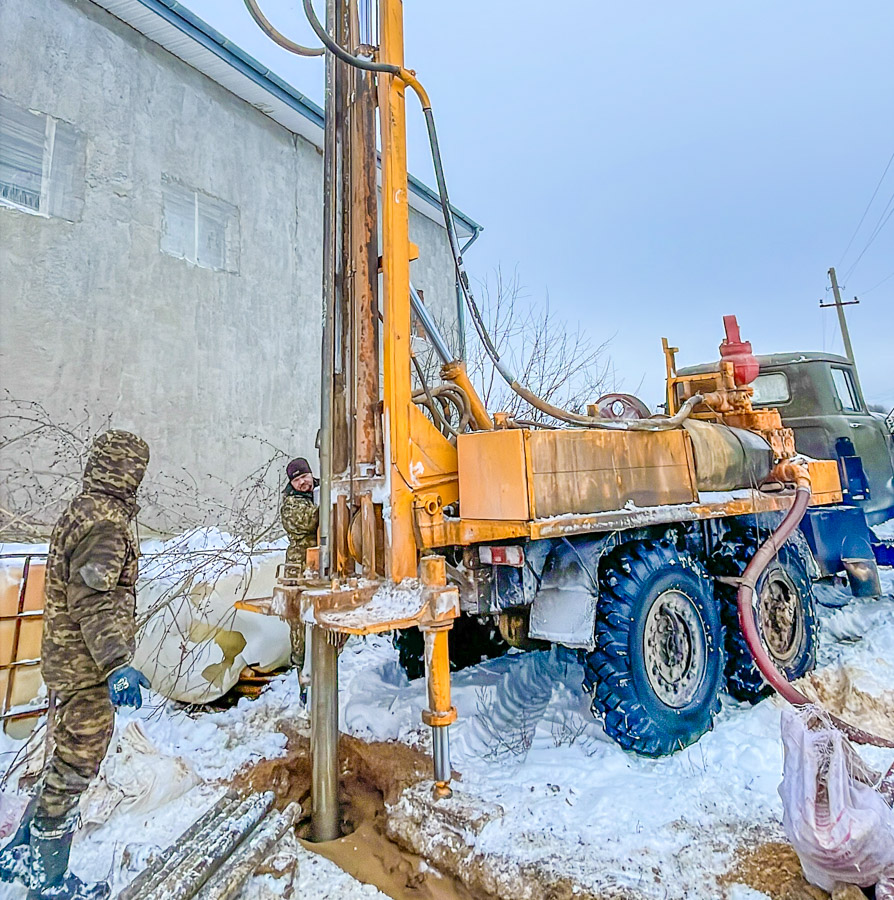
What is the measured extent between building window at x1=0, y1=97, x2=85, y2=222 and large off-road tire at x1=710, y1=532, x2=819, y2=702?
7313 mm

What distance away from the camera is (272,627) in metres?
4.48

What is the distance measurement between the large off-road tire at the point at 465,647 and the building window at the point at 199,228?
233 inches

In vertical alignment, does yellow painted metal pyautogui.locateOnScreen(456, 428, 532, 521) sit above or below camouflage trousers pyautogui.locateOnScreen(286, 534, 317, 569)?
above

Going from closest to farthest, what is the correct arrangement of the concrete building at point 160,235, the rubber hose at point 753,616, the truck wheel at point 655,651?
the truck wheel at point 655,651, the rubber hose at point 753,616, the concrete building at point 160,235

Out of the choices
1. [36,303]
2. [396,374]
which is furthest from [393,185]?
[36,303]

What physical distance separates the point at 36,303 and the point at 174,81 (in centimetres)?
355

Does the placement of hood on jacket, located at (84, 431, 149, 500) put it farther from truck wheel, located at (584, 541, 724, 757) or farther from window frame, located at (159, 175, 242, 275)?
window frame, located at (159, 175, 242, 275)

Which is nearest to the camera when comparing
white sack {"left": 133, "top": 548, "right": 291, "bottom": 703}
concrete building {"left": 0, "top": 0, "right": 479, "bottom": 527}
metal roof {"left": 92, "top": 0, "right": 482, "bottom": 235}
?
white sack {"left": 133, "top": 548, "right": 291, "bottom": 703}

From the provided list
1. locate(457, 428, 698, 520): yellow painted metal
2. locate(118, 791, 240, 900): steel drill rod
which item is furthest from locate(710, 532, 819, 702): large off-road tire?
locate(118, 791, 240, 900): steel drill rod

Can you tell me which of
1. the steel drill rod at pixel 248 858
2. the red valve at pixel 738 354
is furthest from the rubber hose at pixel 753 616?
the steel drill rod at pixel 248 858

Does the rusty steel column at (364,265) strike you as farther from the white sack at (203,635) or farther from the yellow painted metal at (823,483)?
the yellow painted metal at (823,483)

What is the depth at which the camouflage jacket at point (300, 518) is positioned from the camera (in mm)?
4613

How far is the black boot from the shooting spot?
2189 mm

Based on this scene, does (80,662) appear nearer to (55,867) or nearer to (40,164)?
(55,867)
